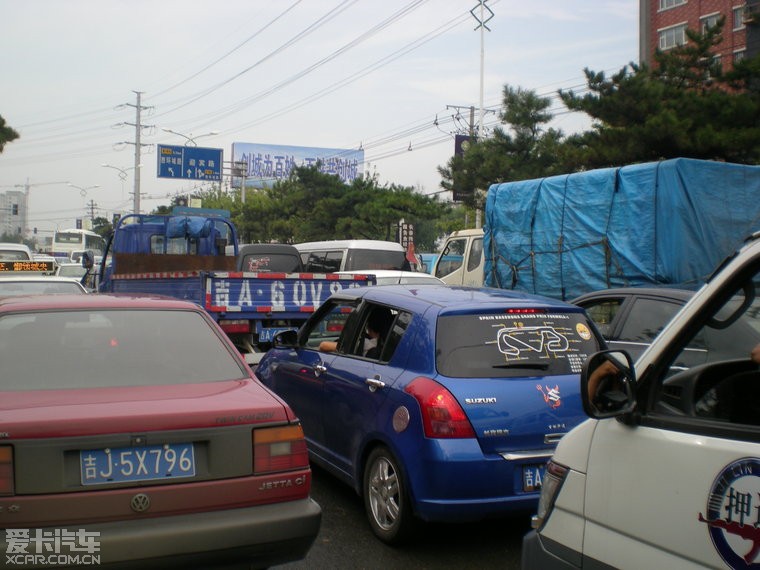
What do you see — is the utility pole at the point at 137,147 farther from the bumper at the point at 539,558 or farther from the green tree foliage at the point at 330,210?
the bumper at the point at 539,558

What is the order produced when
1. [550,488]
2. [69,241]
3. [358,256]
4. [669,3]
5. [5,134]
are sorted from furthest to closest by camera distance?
[69,241], [669,3], [5,134], [358,256], [550,488]

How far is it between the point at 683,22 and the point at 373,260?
3599 cm

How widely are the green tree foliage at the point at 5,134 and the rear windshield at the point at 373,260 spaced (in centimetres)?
1082

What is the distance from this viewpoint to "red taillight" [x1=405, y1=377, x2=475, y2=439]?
4.36 m

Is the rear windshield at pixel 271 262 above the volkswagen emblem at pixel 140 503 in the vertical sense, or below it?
above

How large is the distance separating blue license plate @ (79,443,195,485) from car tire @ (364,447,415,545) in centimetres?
153

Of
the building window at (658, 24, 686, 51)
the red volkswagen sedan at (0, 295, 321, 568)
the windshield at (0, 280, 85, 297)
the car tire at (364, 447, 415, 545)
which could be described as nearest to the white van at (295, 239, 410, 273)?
the windshield at (0, 280, 85, 297)

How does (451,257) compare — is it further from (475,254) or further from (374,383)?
(374,383)

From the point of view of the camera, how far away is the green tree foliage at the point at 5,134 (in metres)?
21.6

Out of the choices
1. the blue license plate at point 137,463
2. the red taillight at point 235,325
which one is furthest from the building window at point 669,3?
the blue license plate at point 137,463

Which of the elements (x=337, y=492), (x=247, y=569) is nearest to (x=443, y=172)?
(x=337, y=492)

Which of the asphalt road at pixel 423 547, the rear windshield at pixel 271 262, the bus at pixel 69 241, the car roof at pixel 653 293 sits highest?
the bus at pixel 69 241

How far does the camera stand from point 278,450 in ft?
12.0

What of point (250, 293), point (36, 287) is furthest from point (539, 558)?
point (250, 293)
